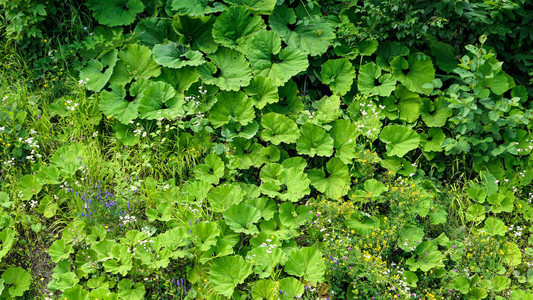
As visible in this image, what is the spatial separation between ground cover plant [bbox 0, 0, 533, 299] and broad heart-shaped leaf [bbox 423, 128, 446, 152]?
0.02 meters

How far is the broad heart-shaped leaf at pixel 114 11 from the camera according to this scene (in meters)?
4.60

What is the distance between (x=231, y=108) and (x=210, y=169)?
2.01 ft

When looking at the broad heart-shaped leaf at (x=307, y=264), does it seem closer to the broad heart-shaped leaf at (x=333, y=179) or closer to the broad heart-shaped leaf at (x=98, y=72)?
the broad heart-shaped leaf at (x=333, y=179)

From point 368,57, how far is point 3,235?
3.56 metres

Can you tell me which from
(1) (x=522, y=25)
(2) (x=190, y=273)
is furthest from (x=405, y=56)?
(2) (x=190, y=273)

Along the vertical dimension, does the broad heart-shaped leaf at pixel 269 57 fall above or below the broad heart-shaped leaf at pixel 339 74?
above

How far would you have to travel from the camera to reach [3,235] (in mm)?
3492

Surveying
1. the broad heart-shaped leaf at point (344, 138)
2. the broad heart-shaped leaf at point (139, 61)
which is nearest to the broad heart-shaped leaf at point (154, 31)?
the broad heart-shaped leaf at point (139, 61)

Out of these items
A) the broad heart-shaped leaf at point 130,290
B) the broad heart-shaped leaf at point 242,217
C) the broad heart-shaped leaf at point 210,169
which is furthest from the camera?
the broad heart-shaped leaf at point 210,169

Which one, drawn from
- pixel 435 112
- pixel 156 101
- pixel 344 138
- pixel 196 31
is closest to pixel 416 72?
pixel 435 112

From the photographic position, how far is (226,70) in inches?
174

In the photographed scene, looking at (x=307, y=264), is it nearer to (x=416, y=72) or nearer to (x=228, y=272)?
(x=228, y=272)

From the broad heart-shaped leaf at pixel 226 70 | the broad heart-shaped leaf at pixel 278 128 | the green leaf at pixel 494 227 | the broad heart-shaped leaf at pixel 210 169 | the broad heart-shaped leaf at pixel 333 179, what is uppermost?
the broad heart-shaped leaf at pixel 226 70

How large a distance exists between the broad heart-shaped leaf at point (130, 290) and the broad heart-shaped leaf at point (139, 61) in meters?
1.95
